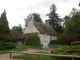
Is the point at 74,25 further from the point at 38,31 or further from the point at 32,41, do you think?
the point at 32,41

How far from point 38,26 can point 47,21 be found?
17367 mm

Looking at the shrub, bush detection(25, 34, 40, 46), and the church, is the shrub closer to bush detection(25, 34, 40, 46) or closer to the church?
the church

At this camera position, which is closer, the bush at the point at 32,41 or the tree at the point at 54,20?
the bush at the point at 32,41

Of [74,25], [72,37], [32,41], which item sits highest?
[74,25]

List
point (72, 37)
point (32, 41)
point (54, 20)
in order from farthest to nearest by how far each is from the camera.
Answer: point (54, 20), point (72, 37), point (32, 41)

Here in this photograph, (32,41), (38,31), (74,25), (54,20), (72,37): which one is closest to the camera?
(32,41)

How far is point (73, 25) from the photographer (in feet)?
136

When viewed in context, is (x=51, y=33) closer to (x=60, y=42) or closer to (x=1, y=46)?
(x=60, y=42)

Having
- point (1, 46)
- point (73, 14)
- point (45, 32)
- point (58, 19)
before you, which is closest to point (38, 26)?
point (45, 32)

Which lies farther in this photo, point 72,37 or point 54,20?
point 54,20

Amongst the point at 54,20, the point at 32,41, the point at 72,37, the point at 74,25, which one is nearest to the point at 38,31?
the point at 32,41

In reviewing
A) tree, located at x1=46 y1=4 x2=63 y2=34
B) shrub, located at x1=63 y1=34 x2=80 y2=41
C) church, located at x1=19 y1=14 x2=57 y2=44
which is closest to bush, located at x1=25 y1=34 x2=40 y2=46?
church, located at x1=19 y1=14 x2=57 y2=44

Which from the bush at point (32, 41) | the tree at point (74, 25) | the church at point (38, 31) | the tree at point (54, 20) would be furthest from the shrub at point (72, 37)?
the tree at point (54, 20)

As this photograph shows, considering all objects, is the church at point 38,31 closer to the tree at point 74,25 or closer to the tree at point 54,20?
the tree at point 74,25
